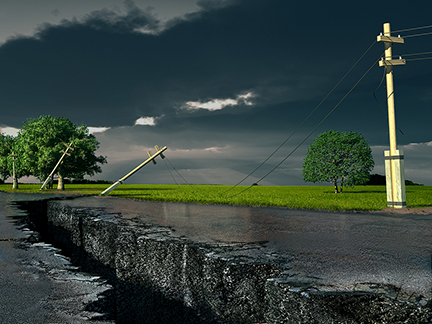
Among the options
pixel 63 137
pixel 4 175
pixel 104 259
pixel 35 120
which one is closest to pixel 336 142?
pixel 104 259

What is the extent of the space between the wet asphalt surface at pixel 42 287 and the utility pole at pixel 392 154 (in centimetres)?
1286

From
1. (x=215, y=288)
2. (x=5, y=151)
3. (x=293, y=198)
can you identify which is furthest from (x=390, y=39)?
(x=5, y=151)

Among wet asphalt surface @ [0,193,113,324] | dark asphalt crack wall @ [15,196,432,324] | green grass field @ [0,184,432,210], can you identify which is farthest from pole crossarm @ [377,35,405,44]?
wet asphalt surface @ [0,193,113,324]

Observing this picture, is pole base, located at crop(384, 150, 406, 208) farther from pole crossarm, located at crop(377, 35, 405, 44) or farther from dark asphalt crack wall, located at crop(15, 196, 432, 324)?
dark asphalt crack wall, located at crop(15, 196, 432, 324)

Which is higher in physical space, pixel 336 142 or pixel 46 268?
pixel 336 142

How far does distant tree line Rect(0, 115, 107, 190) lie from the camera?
40.1m

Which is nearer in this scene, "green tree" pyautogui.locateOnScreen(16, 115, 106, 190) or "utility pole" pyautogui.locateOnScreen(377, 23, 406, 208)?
"utility pole" pyautogui.locateOnScreen(377, 23, 406, 208)

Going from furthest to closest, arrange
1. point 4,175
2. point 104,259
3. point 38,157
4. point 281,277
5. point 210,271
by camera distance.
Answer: point 4,175 < point 38,157 < point 104,259 < point 210,271 < point 281,277

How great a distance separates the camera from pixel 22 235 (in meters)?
8.70

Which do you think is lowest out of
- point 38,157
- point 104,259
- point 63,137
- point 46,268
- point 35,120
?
point 104,259

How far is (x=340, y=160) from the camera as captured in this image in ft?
111

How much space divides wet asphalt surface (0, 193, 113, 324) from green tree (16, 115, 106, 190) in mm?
35558

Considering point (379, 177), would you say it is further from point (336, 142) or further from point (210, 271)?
point (210, 271)

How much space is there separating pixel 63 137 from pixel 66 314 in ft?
146
